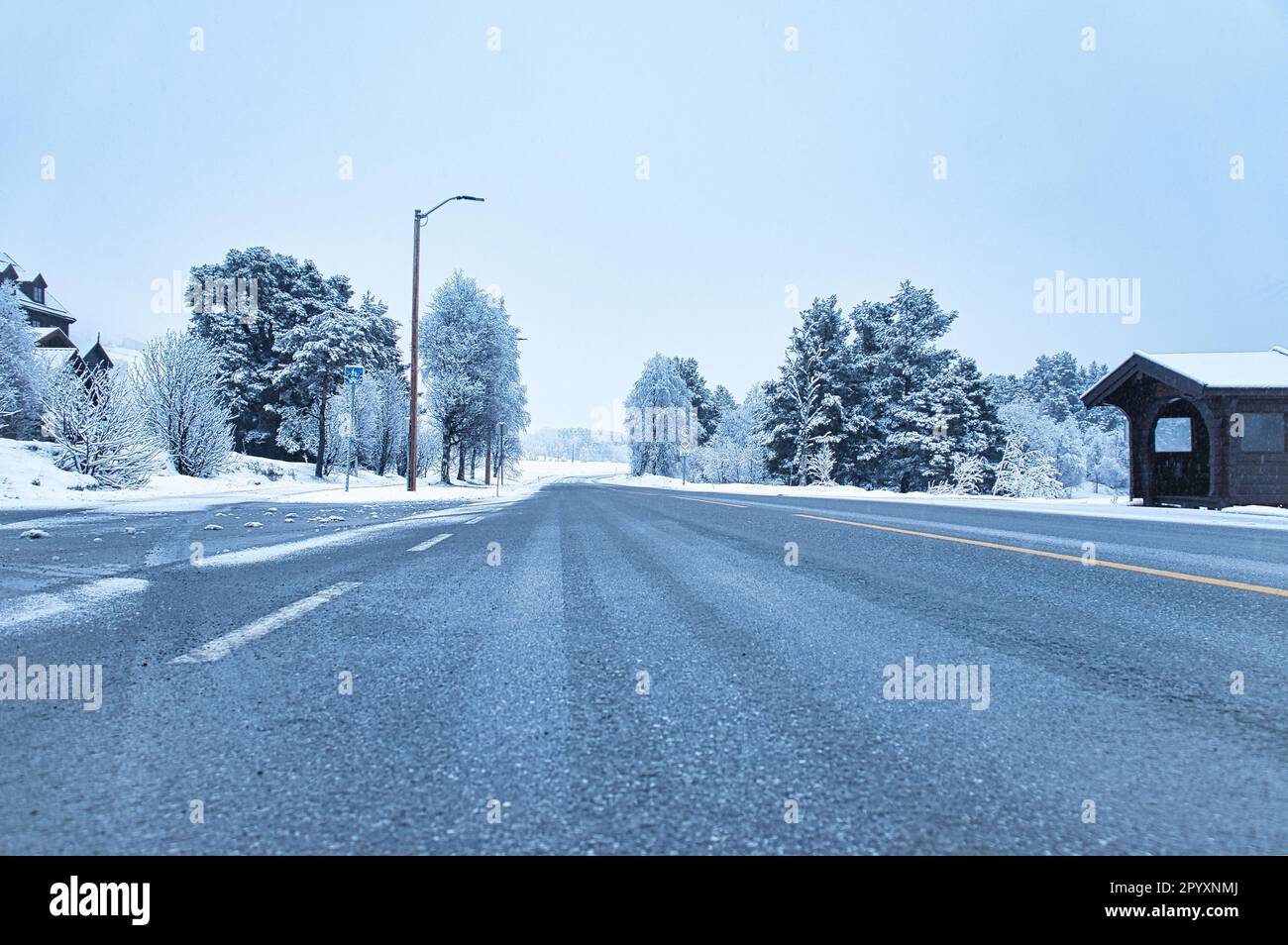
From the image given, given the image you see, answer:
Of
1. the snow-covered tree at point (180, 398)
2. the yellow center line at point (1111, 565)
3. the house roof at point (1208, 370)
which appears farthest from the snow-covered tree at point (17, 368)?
the house roof at point (1208, 370)

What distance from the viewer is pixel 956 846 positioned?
50.8 inches

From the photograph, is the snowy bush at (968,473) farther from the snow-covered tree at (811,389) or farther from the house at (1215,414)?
the house at (1215,414)

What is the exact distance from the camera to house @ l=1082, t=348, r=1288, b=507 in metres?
17.0

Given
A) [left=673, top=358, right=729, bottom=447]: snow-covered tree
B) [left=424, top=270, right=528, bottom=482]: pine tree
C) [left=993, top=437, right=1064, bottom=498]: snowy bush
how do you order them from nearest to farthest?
1. [left=424, top=270, right=528, bottom=482]: pine tree
2. [left=993, top=437, right=1064, bottom=498]: snowy bush
3. [left=673, top=358, right=729, bottom=447]: snow-covered tree

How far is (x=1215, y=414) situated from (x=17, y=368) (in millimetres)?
46321

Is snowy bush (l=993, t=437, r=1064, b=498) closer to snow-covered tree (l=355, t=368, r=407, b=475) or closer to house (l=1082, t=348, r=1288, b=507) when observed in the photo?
house (l=1082, t=348, r=1288, b=507)

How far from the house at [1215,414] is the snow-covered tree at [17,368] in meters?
42.3

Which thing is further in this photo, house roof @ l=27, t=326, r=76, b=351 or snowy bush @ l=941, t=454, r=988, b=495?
house roof @ l=27, t=326, r=76, b=351

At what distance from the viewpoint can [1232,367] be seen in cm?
1816

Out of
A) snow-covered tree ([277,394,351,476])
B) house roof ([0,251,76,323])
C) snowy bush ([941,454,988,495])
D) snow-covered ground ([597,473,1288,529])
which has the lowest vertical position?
snow-covered ground ([597,473,1288,529])

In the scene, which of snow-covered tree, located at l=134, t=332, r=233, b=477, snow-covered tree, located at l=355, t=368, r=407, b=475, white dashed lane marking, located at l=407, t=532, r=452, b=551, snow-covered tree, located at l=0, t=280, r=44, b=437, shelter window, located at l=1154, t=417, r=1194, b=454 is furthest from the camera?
snow-covered tree, located at l=355, t=368, r=407, b=475

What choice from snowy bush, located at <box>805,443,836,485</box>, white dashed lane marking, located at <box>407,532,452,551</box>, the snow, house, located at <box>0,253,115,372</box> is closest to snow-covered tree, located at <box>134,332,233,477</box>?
house, located at <box>0,253,115,372</box>

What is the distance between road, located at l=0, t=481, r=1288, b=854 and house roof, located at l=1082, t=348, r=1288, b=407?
668 inches
